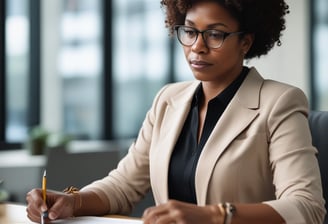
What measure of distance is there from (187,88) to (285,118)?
0.41 metres

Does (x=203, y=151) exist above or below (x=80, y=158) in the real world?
above

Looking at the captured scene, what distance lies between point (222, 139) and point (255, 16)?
1.21 feet

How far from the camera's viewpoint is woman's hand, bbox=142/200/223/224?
4.83ft

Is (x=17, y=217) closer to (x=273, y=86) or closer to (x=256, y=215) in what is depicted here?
(x=256, y=215)

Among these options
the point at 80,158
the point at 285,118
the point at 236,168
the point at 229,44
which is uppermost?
the point at 229,44

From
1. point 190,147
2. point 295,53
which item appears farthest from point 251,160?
point 295,53

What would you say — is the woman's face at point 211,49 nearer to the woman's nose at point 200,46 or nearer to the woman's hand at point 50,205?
the woman's nose at point 200,46

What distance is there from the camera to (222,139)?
6.07ft

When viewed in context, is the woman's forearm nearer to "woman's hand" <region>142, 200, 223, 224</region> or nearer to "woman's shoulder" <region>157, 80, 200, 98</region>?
"woman's hand" <region>142, 200, 223, 224</region>

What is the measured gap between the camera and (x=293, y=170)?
1.71 metres

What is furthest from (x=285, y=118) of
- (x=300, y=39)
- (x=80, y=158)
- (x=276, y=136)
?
(x=300, y=39)

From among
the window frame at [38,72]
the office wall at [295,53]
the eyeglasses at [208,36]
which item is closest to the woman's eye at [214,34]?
the eyeglasses at [208,36]

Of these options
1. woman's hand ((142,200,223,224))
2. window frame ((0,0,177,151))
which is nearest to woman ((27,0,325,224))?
woman's hand ((142,200,223,224))

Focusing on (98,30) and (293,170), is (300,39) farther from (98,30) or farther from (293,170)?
(293,170)
